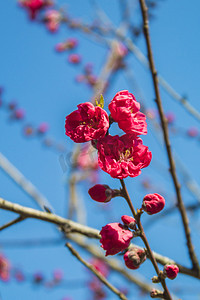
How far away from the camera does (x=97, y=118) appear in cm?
100

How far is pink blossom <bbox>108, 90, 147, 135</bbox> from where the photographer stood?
971mm

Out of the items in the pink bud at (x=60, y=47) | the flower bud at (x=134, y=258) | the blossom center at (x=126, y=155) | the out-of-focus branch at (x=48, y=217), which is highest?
the pink bud at (x=60, y=47)

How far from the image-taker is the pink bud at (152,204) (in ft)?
3.18

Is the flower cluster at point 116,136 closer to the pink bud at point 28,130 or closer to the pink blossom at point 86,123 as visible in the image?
the pink blossom at point 86,123

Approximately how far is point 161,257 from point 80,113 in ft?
2.50

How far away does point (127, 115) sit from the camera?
0.96 m

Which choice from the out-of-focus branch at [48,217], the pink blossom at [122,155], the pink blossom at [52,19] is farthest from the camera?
the pink blossom at [52,19]

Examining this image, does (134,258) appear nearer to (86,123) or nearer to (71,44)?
(86,123)

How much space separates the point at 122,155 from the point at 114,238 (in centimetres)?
25

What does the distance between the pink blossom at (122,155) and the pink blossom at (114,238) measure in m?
0.17

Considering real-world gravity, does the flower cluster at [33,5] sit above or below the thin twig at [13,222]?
above

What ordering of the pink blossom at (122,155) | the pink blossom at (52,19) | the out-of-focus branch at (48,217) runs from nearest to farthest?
the pink blossom at (122,155)
the out-of-focus branch at (48,217)
the pink blossom at (52,19)

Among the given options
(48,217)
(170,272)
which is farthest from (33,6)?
(170,272)

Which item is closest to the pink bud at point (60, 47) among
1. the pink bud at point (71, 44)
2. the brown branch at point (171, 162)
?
the pink bud at point (71, 44)
